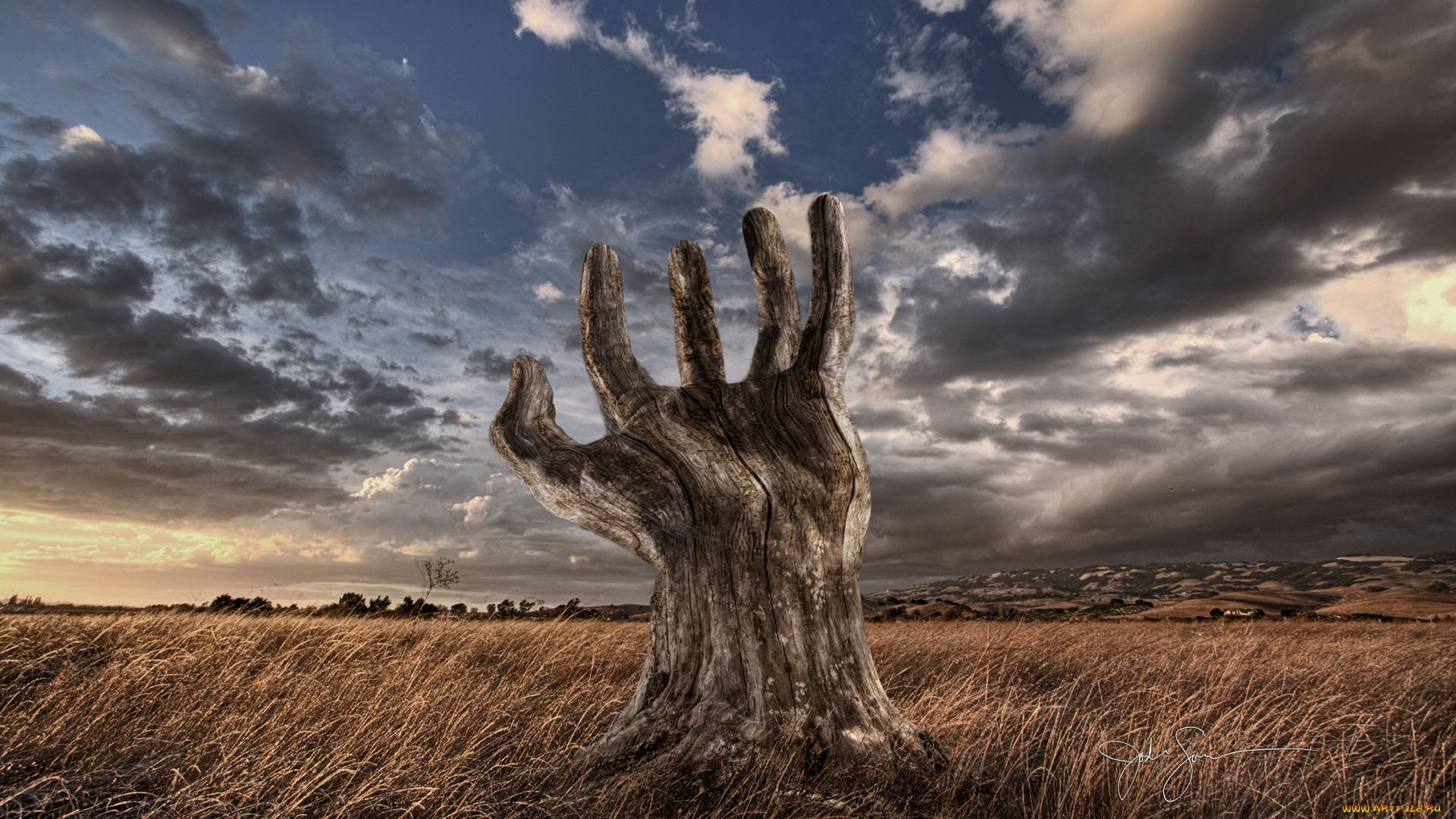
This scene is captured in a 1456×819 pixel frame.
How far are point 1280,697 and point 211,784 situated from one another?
951cm

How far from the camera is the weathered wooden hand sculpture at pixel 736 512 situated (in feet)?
12.5

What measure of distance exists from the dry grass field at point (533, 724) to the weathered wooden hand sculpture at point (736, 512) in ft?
1.42

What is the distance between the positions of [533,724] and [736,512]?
260cm

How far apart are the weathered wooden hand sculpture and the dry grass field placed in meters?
0.43

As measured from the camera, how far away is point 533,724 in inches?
207

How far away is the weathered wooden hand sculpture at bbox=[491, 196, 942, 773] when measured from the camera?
12.5 feet

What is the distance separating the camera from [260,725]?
5.08m
